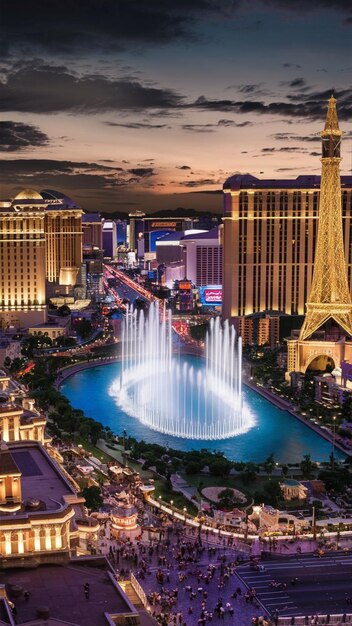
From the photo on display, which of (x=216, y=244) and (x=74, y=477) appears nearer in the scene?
(x=74, y=477)

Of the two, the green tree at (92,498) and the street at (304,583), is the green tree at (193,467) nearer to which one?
the green tree at (92,498)

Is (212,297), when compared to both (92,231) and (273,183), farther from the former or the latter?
(92,231)

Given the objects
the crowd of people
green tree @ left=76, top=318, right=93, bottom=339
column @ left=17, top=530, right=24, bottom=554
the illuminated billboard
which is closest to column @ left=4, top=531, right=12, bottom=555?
column @ left=17, top=530, right=24, bottom=554

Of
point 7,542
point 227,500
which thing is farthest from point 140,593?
point 227,500

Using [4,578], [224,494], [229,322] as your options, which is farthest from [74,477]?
[229,322]

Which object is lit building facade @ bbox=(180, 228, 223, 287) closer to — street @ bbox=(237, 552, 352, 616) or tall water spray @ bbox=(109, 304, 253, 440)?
tall water spray @ bbox=(109, 304, 253, 440)

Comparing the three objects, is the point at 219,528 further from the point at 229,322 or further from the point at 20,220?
the point at 20,220
